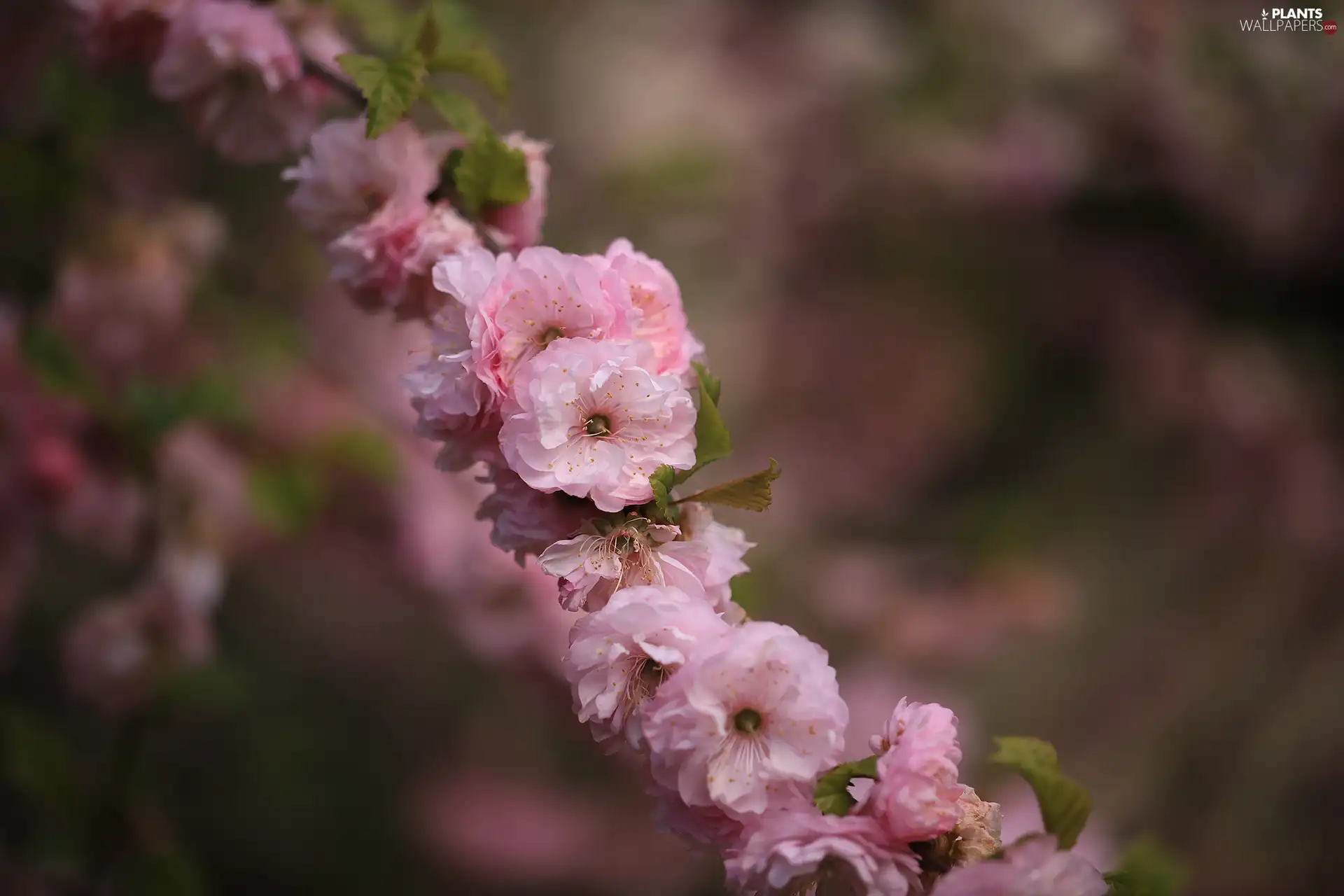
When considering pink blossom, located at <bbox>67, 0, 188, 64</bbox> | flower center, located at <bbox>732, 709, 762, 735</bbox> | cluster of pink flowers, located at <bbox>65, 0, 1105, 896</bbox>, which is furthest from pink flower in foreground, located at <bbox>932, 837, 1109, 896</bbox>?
pink blossom, located at <bbox>67, 0, 188, 64</bbox>

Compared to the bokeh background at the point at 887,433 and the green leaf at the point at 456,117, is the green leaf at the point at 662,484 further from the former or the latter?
the bokeh background at the point at 887,433

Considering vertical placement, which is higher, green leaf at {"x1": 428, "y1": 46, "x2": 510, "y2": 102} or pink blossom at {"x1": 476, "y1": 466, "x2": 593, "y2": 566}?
green leaf at {"x1": 428, "y1": 46, "x2": 510, "y2": 102}

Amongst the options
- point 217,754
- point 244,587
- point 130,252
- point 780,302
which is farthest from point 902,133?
point 217,754

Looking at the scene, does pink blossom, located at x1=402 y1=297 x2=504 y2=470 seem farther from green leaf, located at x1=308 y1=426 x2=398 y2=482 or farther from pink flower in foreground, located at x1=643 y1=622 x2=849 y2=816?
green leaf, located at x1=308 y1=426 x2=398 y2=482

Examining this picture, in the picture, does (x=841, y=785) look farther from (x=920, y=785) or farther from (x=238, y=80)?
(x=238, y=80)

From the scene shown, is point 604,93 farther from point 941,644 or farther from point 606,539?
point 606,539

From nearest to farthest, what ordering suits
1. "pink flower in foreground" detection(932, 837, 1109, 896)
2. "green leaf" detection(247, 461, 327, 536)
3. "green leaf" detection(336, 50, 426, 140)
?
"pink flower in foreground" detection(932, 837, 1109, 896) → "green leaf" detection(336, 50, 426, 140) → "green leaf" detection(247, 461, 327, 536)
